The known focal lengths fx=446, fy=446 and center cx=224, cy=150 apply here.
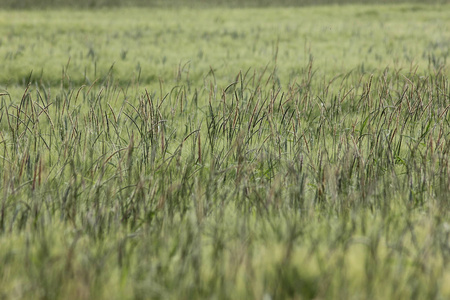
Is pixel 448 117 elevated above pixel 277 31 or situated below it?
below

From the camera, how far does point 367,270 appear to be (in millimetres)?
1478

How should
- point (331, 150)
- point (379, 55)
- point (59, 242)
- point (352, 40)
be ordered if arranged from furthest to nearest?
point (352, 40) < point (379, 55) < point (331, 150) < point (59, 242)

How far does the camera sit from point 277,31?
8672 millimetres

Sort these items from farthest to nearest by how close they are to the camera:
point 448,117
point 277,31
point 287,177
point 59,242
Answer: point 277,31 < point 448,117 < point 287,177 < point 59,242

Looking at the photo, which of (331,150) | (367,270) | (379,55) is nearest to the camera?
(367,270)

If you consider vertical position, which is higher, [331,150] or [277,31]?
[277,31]

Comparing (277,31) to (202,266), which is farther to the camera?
(277,31)

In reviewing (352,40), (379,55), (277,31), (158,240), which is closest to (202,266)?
(158,240)

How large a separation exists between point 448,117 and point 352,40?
456 centimetres

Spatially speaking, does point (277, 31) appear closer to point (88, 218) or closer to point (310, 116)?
point (310, 116)

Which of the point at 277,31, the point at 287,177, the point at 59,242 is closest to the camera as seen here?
the point at 59,242

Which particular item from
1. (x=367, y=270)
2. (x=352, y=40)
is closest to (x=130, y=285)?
(x=367, y=270)

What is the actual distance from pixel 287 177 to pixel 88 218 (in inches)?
41.1

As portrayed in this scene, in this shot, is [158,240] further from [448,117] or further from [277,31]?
[277,31]
